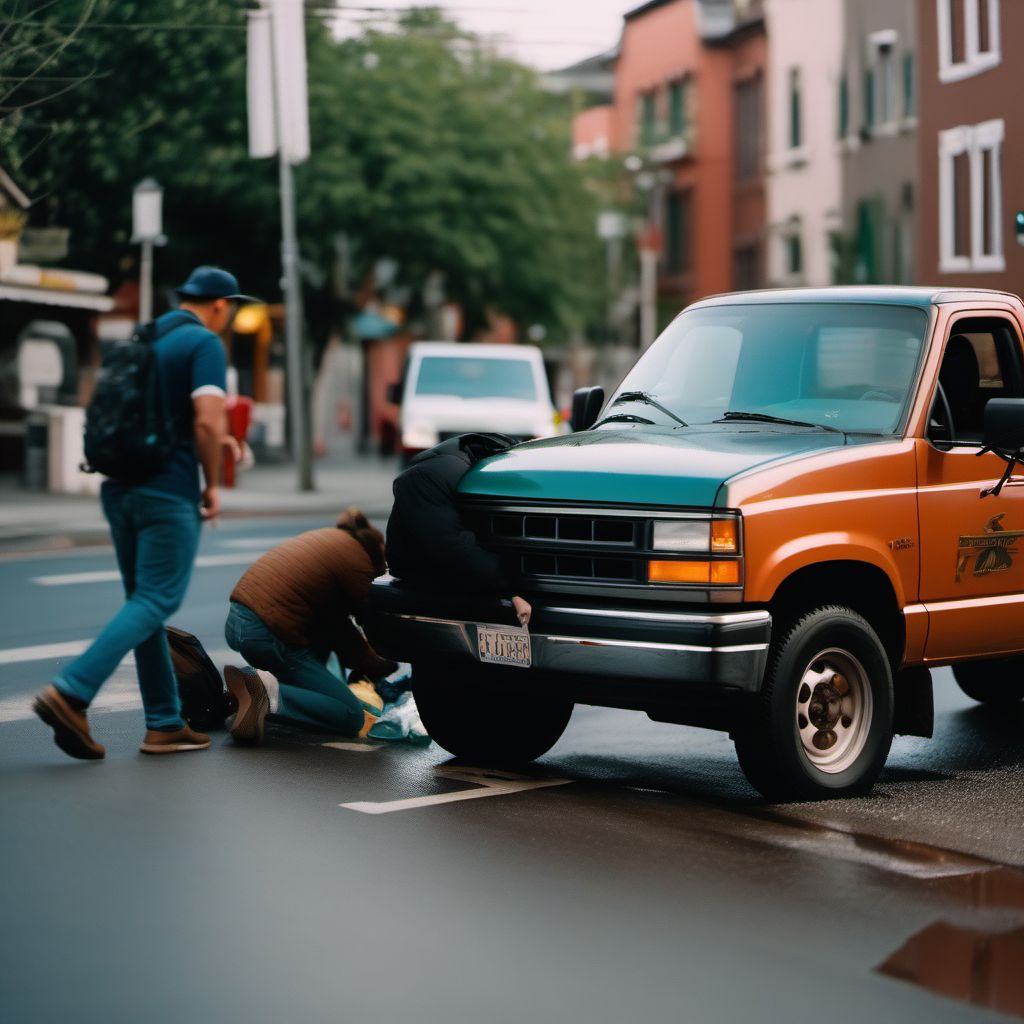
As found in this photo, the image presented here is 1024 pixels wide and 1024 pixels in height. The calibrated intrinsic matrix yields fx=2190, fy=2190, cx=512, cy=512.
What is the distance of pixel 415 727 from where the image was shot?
9.60m

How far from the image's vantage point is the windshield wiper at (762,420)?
28.5 ft

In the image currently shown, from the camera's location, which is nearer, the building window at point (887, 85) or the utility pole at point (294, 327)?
the utility pole at point (294, 327)

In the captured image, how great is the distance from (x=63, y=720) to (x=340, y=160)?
1287 inches

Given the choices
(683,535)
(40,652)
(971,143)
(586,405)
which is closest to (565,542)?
(683,535)

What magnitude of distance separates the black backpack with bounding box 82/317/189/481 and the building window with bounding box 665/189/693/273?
52.9 metres

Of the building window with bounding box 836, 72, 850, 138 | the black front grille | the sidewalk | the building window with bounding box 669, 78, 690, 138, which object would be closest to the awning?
the sidewalk

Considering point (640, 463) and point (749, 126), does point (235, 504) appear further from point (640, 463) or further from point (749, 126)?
point (749, 126)

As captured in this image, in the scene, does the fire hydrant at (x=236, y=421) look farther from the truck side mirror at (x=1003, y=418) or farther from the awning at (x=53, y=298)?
the truck side mirror at (x=1003, y=418)

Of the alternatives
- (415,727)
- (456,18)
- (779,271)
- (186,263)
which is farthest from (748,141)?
(415,727)

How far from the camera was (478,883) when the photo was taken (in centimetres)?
676

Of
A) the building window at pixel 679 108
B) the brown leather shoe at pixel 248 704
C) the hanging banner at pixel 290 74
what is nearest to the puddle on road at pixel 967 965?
the brown leather shoe at pixel 248 704

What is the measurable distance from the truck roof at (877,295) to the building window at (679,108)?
168ft

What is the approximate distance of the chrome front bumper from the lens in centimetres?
765

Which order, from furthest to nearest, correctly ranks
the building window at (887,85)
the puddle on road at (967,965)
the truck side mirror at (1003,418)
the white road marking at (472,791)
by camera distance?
the building window at (887,85), the truck side mirror at (1003,418), the white road marking at (472,791), the puddle on road at (967,965)
